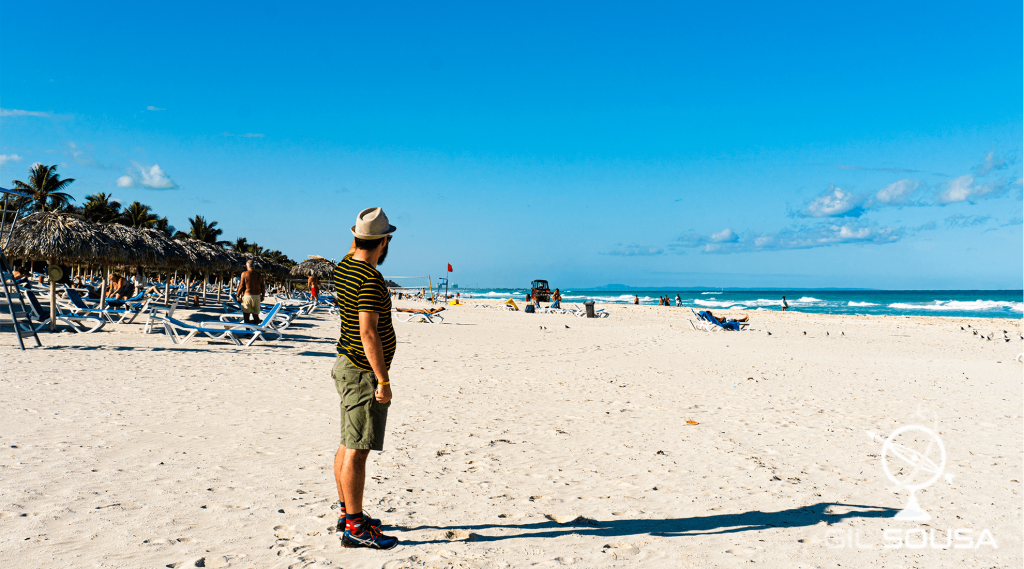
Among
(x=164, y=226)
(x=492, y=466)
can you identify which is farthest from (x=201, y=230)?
(x=492, y=466)

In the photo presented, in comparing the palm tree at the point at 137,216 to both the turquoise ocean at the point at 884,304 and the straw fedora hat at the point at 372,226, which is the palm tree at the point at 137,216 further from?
the straw fedora hat at the point at 372,226

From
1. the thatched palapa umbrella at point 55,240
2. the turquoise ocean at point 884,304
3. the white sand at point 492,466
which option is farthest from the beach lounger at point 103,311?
the turquoise ocean at point 884,304

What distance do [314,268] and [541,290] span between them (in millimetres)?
15927

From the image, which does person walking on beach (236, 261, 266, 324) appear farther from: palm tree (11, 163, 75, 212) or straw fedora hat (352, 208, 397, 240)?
palm tree (11, 163, 75, 212)

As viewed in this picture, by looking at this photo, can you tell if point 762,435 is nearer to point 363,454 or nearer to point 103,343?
point 363,454

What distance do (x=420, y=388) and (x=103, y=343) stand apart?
231 inches

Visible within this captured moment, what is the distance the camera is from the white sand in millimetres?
2621

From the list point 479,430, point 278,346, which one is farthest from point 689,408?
point 278,346

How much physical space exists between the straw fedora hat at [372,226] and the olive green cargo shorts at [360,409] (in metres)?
0.55

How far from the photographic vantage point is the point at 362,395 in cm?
242

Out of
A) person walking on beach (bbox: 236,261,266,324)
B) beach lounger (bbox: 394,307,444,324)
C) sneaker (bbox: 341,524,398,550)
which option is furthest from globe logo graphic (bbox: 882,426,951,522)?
beach lounger (bbox: 394,307,444,324)

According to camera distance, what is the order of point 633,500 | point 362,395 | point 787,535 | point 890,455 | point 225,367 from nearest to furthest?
point 362,395 → point 787,535 → point 633,500 → point 890,455 → point 225,367

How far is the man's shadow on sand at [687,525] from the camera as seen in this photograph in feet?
9.35

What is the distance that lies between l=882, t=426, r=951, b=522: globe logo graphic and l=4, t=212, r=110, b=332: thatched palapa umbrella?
16884mm
